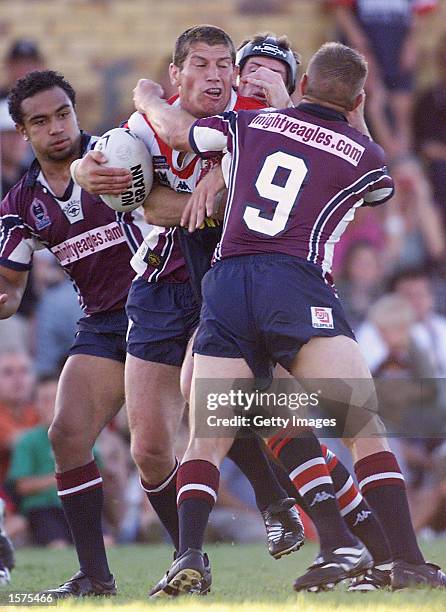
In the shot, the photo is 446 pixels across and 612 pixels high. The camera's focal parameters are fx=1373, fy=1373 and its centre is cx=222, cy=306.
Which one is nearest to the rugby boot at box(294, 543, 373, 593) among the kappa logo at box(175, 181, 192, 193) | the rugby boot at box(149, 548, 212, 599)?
the rugby boot at box(149, 548, 212, 599)

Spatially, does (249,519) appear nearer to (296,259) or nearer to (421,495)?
(421,495)

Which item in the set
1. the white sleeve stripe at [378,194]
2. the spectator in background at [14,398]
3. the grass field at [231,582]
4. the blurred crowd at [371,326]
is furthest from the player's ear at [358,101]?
the spectator in background at [14,398]

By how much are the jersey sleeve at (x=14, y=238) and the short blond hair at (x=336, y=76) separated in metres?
1.67

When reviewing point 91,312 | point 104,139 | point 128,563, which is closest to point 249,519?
point 128,563

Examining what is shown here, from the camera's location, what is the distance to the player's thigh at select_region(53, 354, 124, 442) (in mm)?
5906

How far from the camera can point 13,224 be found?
6.16 m

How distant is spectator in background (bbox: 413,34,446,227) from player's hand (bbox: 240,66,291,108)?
5.80 meters

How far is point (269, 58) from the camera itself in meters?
6.01

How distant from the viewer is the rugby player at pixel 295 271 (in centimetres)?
494

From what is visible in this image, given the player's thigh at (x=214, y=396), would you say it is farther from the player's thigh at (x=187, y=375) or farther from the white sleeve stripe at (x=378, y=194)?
the white sleeve stripe at (x=378, y=194)

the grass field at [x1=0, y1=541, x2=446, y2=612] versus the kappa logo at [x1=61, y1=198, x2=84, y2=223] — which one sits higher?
the kappa logo at [x1=61, y1=198, x2=84, y2=223]

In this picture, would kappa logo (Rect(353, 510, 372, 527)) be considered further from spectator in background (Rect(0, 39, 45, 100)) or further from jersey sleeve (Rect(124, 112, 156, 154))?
spectator in background (Rect(0, 39, 45, 100))

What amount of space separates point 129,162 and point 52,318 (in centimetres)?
473

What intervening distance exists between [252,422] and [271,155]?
43.4 inches
